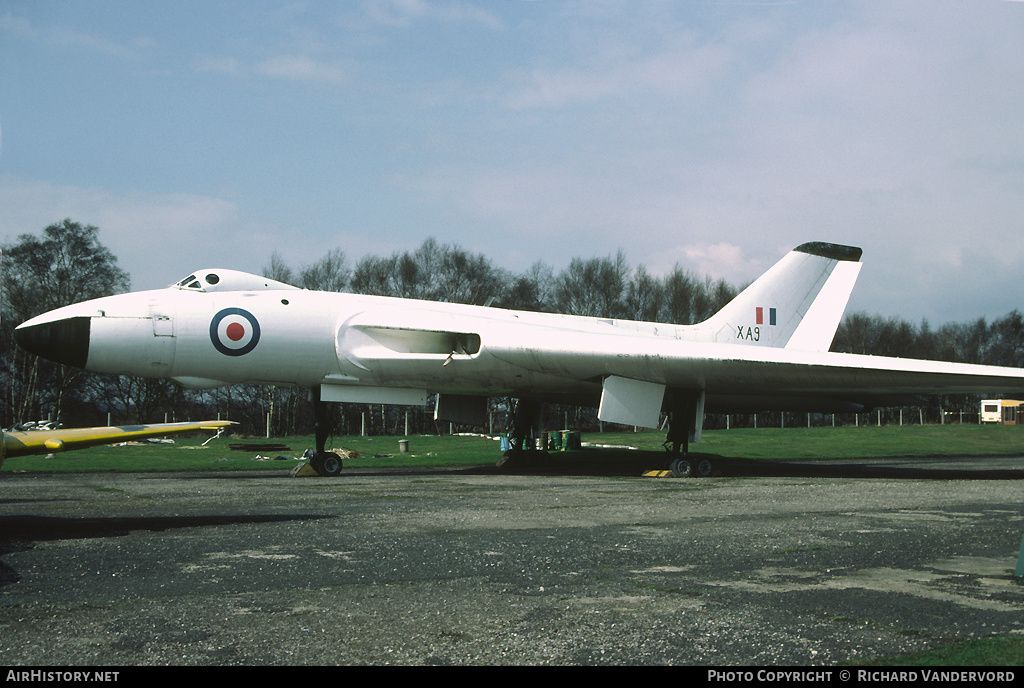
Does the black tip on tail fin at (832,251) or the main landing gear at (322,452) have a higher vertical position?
the black tip on tail fin at (832,251)

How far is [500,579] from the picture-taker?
433cm

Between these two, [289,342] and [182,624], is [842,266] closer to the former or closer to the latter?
[289,342]

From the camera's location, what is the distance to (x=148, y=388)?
1571 inches

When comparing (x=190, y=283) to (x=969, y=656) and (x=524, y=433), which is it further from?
(x=969, y=656)

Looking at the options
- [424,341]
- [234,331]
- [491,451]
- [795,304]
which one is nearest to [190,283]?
[234,331]

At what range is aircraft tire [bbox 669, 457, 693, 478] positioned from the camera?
44.4 feet

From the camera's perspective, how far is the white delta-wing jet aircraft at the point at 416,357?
11.6m

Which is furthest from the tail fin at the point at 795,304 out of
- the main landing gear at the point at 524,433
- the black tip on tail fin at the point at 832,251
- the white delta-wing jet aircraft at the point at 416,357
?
the main landing gear at the point at 524,433

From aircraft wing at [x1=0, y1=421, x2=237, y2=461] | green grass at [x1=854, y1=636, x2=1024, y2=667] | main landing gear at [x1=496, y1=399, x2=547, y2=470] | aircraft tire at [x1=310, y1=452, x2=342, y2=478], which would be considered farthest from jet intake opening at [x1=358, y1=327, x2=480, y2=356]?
green grass at [x1=854, y1=636, x2=1024, y2=667]

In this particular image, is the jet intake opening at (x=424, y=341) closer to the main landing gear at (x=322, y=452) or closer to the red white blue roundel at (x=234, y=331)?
the main landing gear at (x=322, y=452)

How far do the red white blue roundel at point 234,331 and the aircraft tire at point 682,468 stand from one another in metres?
7.45

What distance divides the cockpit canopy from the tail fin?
9489mm

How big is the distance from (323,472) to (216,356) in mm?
2600
